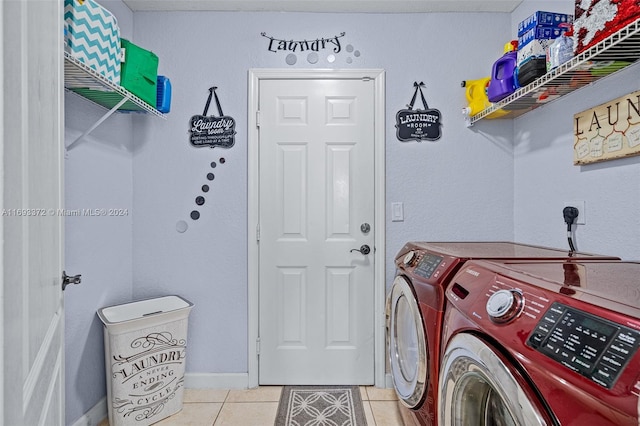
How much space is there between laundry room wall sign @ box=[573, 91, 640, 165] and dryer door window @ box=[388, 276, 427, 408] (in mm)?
1020

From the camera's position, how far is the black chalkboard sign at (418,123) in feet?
7.32

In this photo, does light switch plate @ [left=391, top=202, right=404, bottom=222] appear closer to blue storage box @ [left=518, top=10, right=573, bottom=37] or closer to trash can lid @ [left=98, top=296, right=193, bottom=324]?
blue storage box @ [left=518, top=10, right=573, bottom=37]

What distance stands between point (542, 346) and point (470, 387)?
0.37 m

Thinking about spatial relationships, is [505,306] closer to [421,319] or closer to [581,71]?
[421,319]

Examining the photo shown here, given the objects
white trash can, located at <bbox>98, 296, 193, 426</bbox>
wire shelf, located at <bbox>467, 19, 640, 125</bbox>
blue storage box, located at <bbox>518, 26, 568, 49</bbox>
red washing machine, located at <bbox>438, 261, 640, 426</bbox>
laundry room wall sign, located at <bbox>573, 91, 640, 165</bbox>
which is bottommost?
white trash can, located at <bbox>98, 296, 193, 426</bbox>

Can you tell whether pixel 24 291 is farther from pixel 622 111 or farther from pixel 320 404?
pixel 622 111

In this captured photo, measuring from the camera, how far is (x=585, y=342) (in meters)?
0.64

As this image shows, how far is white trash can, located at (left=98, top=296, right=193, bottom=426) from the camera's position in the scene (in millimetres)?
1786

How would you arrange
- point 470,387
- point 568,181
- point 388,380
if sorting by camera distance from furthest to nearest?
point 388,380, point 568,181, point 470,387

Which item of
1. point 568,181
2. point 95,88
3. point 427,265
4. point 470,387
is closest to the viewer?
point 470,387

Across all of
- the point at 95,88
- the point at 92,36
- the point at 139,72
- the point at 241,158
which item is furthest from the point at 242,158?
the point at 92,36

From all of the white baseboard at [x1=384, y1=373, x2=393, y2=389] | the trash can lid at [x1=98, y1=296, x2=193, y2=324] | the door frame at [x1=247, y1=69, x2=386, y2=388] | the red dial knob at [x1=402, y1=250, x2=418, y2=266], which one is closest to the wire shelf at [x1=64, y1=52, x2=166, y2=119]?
the door frame at [x1=247, y1=69, x2=386, y2=388]

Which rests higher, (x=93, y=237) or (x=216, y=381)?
(x=93, y=237)

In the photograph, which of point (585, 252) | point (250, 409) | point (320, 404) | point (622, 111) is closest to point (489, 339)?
point (585, 252)
